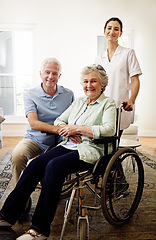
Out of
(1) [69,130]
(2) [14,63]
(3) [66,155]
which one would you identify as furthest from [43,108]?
(2) [14,63]

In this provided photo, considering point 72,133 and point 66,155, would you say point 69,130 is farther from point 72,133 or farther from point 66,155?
point 66,155

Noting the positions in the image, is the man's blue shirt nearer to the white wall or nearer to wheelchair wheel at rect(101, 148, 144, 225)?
wheelchair wheel at rect(101, 148, 144, 225)

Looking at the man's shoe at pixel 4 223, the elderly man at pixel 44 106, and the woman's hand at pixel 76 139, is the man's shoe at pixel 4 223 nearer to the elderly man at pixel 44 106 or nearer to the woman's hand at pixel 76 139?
the elderly man at pixel 44 106

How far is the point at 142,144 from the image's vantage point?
14.4 feet

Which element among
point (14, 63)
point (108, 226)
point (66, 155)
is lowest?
point (108, 226)

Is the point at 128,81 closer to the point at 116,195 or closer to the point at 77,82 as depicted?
the point at 116,195

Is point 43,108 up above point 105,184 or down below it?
above

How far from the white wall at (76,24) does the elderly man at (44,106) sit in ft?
9.57

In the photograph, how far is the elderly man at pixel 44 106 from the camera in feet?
6.34

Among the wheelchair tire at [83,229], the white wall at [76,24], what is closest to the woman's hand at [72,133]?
the wheelchair tire at [83,229]

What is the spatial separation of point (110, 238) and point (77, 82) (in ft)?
12.1

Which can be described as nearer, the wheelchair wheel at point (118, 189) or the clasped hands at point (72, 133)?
the wheelchair wheel at point (118, 189)

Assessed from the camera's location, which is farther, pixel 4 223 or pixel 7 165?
pixel 7 165

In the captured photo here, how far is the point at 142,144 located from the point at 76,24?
2.59m
